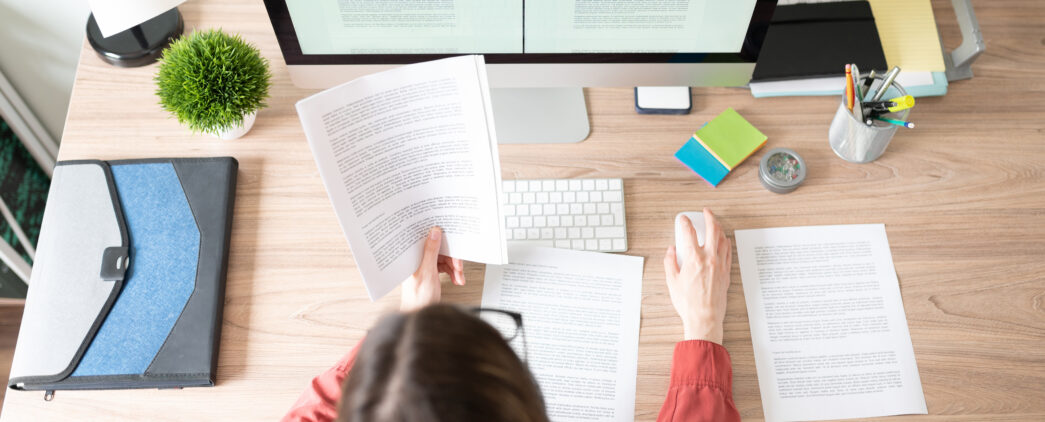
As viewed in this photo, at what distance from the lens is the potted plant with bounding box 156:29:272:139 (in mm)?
882

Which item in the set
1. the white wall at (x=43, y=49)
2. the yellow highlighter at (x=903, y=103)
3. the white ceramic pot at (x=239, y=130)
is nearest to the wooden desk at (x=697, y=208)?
the white ceramic pot at (x=239, y=130)

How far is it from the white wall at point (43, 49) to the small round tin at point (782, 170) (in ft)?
4.01

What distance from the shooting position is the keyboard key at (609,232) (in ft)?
3.03

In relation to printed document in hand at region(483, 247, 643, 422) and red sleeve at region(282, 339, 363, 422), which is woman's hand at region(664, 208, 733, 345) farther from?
red sleeve at region(282, 339, 363, 422)

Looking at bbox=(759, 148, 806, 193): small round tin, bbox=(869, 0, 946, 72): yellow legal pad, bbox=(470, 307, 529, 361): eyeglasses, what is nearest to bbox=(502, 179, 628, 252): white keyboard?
bbox=(470, 307, 529, 361): eyeglasses

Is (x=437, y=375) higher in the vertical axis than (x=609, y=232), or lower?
higher

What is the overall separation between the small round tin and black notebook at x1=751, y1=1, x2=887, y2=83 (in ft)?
0.41

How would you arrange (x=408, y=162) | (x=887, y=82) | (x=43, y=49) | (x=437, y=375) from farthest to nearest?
(x=43, y=49)
(x=887, y=82)
(x=408, y=162)
(x=437, y=375)

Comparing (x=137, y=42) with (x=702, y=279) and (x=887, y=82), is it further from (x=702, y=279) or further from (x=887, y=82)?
(x=887, y=82)

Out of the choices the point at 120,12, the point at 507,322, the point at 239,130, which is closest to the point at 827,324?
the point at 507,322

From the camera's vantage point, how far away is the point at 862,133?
0.92m

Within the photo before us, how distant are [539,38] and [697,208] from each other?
0.33 m

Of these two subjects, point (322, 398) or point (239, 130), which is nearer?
point (322, 398)

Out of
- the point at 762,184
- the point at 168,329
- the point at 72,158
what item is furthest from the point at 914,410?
the point at 72,158
